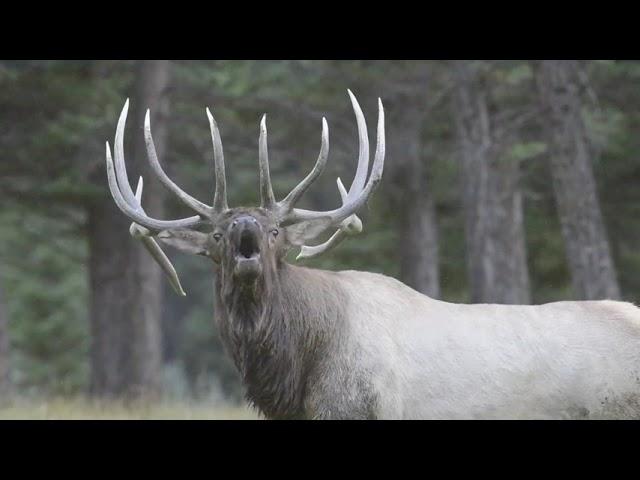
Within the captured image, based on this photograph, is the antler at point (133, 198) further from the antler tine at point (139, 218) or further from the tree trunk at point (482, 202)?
the tree trunk at point (482, 202)

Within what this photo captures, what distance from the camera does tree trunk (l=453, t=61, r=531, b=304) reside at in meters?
12.5

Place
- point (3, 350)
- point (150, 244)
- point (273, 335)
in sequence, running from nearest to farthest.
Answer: point (273, 335) < point (150, 244) < point (3, 350)

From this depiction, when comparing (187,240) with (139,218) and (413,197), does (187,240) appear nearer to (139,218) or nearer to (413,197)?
(139,218)

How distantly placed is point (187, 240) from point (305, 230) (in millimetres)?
778

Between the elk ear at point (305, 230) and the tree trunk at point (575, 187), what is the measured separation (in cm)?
474

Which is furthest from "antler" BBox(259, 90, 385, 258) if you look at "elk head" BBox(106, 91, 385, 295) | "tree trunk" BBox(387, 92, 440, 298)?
"tree trunk" BBox(387, 92, 440, 298)

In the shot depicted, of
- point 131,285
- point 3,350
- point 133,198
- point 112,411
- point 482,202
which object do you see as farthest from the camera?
point 3,350

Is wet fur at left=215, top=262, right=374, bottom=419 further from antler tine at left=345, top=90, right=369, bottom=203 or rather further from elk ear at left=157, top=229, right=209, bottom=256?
antler tine at left=345, top=90, right=369, bottom=203

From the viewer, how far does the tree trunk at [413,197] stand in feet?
47.6

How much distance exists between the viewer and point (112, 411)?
10781 mm

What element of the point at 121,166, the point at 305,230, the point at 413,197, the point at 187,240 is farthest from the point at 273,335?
the point at 413,197

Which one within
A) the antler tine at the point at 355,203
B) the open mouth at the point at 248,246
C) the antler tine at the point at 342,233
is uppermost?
the antler tine at the point at 355,203

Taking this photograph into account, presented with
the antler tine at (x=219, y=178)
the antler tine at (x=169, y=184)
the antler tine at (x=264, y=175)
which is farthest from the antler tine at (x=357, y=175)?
the antler tine at (x=169, y=184)

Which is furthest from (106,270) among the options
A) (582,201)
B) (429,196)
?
(582,201)
